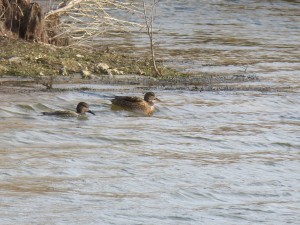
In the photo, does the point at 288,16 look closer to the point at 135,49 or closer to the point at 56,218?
the point at 135,49

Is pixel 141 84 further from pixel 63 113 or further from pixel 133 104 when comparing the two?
pixel 63 113

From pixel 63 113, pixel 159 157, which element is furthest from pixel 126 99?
pixel 159 157

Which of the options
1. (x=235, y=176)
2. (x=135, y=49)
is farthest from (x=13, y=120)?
Result: (x=135, y=49)

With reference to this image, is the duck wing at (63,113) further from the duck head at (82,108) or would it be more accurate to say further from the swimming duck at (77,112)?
the duck head at (82,108)

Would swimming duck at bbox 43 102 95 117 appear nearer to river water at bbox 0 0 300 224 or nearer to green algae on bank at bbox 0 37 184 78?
river water at bbox 0 0 300 224

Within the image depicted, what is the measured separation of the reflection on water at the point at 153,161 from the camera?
10.2 metres

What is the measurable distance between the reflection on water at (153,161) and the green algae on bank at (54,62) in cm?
166

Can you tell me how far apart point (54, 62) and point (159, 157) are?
6.51 m

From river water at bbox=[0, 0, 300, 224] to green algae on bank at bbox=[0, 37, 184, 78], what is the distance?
115cm

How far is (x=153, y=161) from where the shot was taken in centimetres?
1251

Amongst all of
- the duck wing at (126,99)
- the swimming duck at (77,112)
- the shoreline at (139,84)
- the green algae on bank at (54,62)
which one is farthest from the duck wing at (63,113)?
the green algae on bank at (54,62)

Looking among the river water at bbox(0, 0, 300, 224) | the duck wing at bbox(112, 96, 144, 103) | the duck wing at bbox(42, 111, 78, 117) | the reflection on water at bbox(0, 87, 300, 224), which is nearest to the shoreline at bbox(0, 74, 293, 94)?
the river water at bbox(0, 0, 300, 224)

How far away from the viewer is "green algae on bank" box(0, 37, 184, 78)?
1836 centimetres

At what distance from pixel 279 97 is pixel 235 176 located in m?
6.01
